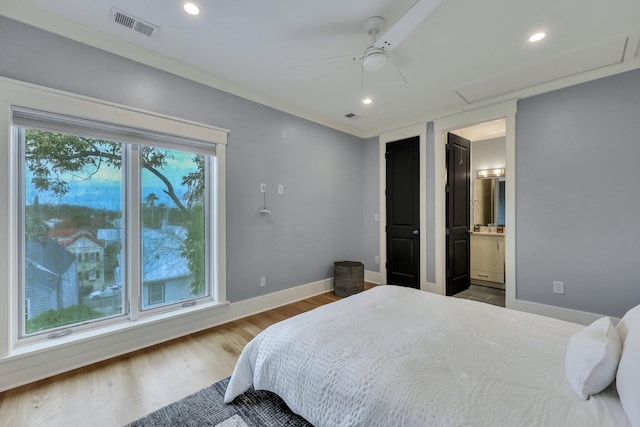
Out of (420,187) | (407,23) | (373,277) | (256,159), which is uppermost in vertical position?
(407,23)

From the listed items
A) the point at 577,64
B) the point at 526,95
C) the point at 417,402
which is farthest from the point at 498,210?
the point at 417,402

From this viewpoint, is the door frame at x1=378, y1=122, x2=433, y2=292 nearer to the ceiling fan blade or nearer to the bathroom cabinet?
the bathroom cabinet

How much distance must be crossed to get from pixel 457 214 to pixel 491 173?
1.46 meters

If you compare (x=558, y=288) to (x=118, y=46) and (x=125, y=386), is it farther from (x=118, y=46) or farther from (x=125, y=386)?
(x=118, y=46)

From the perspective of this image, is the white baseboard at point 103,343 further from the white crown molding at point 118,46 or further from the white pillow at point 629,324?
the white pillow at point 629,324

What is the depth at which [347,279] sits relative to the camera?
144 inches

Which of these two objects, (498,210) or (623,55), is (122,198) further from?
(498,210)

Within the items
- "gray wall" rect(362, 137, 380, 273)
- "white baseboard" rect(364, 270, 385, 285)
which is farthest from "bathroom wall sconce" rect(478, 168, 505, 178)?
"white baseboard" rect(364, 270, 385, 285)

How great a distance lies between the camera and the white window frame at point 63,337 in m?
1.74

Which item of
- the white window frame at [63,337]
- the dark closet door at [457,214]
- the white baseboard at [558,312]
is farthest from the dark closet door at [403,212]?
the white window frame at [63,337]

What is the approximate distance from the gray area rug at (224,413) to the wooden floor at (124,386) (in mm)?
86

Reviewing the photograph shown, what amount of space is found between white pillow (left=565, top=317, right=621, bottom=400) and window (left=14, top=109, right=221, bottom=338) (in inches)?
110

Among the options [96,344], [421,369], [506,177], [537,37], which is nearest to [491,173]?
[506,177]

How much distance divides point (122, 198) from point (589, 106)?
179 inches
